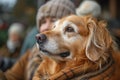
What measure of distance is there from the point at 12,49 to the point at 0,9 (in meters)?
5.18

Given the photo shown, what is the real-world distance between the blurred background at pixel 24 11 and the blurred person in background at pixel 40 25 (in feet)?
18.6

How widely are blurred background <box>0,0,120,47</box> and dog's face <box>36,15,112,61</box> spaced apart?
6977 mm

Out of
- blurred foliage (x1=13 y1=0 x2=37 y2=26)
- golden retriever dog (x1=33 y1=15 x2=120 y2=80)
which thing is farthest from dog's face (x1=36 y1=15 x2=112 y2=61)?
blurred foliage (x1=13 y1=0 x2=37 y2=26)

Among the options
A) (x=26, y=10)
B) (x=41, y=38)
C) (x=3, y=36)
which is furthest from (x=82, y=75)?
(x=26, y=10)

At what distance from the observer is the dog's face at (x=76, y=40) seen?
4.11 metres

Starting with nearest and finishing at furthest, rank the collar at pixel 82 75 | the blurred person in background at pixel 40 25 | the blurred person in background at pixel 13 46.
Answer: the collar at pixel 82 75
the blurred person in background at pixel 40 25
the blurred person in background at pixel 13 46

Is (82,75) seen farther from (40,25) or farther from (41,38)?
(40,25)

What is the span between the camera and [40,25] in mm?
5328

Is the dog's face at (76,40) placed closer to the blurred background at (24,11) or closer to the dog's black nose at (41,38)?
the dog's black nose at (41,38)

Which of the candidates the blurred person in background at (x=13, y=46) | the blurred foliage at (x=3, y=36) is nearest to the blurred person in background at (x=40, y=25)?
the blurred person in background at (x=13, y=46)

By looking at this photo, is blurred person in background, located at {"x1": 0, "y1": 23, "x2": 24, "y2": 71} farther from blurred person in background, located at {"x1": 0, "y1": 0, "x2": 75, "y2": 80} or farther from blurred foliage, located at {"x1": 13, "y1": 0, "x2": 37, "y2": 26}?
blurred foliage, located at {"x1": 13, "y1": 0, "x2": 37, "y2": 26}

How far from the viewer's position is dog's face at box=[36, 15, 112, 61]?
4105mm

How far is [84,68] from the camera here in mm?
4074

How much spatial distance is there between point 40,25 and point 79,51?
4.13 ft
